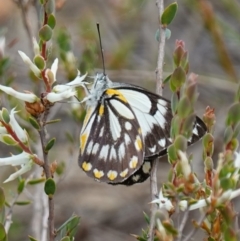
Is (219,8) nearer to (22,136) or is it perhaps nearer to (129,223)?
(129,223)

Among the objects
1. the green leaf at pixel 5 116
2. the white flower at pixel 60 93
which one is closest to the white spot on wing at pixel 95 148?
the white flower at pixel 60 93

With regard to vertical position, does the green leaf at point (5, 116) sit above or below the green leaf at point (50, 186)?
above

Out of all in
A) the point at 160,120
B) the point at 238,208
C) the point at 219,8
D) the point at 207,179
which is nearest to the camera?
the point at 207,179

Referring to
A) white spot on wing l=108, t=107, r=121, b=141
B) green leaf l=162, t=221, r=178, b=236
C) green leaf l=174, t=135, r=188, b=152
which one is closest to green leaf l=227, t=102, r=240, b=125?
green leaf l=174, t=135, r=188, b=152

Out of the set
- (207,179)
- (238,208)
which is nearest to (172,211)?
(207,179)

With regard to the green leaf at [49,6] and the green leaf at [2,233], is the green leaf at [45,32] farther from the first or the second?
the green leaf at [2,233]

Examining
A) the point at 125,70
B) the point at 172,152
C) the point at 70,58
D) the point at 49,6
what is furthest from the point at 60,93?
the point at 125,70

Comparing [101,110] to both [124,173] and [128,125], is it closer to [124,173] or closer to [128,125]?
[128,125]
